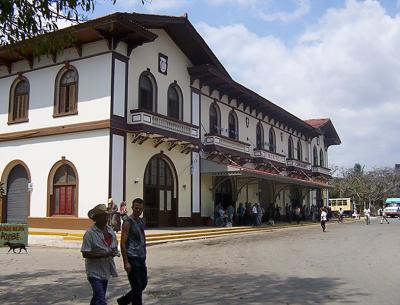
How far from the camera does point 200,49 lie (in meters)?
27.8

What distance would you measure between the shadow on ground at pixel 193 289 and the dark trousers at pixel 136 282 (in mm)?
1279

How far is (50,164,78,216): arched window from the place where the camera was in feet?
76.2

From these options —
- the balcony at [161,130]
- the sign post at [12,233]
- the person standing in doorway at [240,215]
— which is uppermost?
the balcony at [161,130]

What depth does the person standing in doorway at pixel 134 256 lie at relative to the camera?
22.8ft

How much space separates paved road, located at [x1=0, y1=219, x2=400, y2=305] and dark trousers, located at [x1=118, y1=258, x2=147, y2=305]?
1321 mm

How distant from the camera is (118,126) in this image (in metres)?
22.5

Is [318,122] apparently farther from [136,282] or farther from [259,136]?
[136,282]

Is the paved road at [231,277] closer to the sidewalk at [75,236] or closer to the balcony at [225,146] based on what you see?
the sidewalk at [75,236]

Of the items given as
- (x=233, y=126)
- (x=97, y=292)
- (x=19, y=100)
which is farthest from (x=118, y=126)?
(x=97, y=292)

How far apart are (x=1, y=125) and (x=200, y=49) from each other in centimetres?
1138

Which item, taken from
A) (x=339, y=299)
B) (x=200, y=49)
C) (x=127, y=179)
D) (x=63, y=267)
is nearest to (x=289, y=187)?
(x=200, y=49)

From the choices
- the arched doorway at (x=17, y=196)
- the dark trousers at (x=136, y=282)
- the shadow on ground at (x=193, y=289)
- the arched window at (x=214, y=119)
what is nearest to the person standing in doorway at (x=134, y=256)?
the dark trousers at (x=136, y=282)

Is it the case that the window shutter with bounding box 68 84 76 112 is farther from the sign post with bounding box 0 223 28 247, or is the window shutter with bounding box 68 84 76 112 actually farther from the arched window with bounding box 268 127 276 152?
the arched window with bounding box 268 127 276 152

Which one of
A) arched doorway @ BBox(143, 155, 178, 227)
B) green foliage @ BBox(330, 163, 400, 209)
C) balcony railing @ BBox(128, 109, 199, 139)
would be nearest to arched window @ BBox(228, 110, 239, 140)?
balcony railing @ BBox(128, 109, 199, 139)
